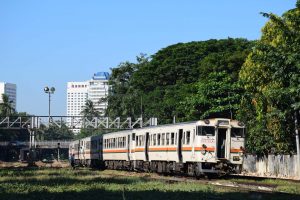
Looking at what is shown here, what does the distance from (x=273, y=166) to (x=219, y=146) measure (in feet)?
40.3

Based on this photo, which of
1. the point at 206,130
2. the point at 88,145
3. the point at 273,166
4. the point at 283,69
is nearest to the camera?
the point at 283,69

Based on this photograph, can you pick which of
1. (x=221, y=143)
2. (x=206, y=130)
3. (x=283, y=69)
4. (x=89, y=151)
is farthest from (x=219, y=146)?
(x=89, y=151)

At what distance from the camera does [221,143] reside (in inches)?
1148

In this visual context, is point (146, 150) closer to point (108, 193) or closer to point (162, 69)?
point (108, 193)

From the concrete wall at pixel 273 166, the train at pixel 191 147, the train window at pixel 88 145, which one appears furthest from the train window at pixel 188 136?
the train window at pixel 88 145

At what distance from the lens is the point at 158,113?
250 ft

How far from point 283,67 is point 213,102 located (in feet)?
89.3

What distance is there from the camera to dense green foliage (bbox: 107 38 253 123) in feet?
179

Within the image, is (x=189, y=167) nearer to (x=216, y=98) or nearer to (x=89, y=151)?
(x=216, y=98)

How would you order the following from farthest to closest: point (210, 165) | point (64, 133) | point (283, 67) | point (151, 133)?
point (64, 133) → point (151, 133) → point (210, 165) → point (283, 67)

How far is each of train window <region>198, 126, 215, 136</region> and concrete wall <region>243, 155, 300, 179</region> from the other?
833cm

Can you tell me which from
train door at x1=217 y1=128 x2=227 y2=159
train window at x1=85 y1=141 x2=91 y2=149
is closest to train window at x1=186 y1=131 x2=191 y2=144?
train door at x1=217 y1=128 x2=227 y2=159

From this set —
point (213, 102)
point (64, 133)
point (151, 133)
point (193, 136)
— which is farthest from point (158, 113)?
point (64, 133)

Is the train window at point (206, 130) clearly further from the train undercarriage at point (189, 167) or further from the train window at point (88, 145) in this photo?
the train window at point (88, 145)
